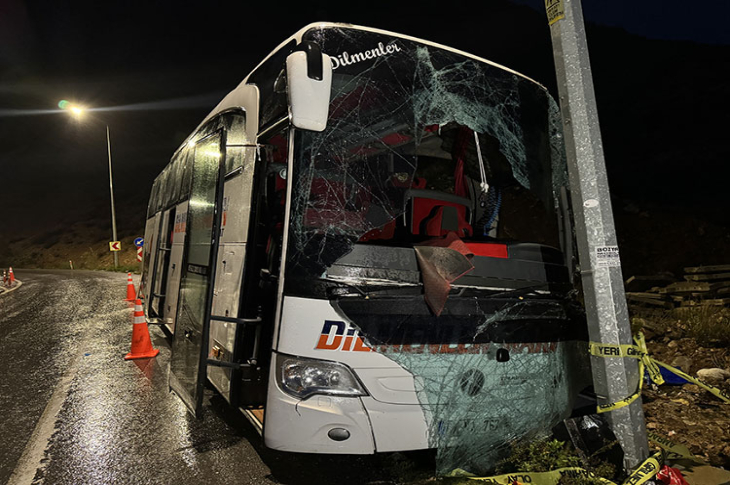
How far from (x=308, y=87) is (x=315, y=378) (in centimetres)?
164

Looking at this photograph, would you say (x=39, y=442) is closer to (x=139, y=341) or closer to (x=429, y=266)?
(x=139, y=341)

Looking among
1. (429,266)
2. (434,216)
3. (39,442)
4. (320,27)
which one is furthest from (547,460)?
(39,442)

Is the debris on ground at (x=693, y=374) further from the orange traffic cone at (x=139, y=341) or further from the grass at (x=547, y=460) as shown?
the orange traffic cone at (x=139, y=341)

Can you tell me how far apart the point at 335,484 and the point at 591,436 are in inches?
66.8

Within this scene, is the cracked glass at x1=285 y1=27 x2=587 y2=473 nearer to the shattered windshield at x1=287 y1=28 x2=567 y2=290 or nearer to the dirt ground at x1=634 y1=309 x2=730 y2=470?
the shattered windshield at x1=287 y1=28 x2=567 y2=290

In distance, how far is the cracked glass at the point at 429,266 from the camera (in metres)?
2.80

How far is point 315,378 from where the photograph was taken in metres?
2.73

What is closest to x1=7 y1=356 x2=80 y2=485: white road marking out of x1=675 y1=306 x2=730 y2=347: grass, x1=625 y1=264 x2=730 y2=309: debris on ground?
x1=675 y1=306 x2=730 y2=347: grass

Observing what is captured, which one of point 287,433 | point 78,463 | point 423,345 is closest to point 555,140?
point 423,345

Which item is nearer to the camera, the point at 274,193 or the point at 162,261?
the point at 274,193

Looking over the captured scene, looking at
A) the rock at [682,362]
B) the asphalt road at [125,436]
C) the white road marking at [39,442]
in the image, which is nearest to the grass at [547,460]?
the asphalt road at [125,436]

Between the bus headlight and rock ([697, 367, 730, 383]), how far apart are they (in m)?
4.14

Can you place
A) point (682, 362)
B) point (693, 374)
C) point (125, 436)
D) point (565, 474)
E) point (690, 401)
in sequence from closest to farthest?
point (565, 474)
point (125, 436)
point (690, 401)
point (693, 374)
point (682, 362)

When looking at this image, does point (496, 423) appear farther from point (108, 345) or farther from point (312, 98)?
point (108, 345)
